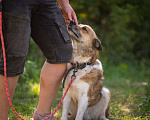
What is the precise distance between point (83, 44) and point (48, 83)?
92 centimetres

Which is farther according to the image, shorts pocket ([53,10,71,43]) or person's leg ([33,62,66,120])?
person's leg ([33,62,66,120])

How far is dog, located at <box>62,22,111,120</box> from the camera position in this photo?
2.90 m

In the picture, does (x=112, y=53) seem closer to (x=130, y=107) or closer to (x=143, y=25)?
(x=143, y=25)

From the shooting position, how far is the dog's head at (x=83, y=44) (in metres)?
3.06

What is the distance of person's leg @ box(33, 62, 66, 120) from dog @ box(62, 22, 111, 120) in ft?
1.32

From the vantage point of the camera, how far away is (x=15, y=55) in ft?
6.68

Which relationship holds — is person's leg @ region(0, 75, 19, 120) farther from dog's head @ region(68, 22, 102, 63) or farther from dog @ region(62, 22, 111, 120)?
dog's head @ region(68, 22, 102, 63)

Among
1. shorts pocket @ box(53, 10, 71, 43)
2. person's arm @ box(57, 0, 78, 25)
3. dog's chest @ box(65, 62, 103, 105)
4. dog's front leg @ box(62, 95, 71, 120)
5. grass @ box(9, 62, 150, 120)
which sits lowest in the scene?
grass @ box(9, 62, 150, 120)

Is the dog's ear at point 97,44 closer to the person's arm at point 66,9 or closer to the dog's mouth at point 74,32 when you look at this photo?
the dog's mouth at point 74,32

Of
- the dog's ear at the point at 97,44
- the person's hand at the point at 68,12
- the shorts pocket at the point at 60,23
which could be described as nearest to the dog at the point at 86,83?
the dog's ear at the point at 97,44

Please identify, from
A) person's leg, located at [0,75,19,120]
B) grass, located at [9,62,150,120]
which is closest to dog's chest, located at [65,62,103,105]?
grass, located at [9,62,150,120]

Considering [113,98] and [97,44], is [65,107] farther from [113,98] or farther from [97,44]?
[113,98]

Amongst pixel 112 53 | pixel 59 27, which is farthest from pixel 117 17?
pixel 59 27

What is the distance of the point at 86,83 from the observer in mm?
2912
